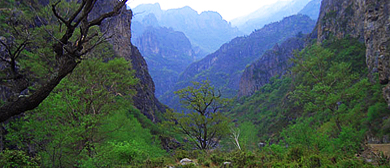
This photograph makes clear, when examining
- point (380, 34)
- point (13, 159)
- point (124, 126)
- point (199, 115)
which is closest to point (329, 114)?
point (380, 34)

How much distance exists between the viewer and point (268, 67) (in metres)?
127

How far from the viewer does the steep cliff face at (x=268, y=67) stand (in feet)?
395

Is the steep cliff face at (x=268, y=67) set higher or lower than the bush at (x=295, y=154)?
higher

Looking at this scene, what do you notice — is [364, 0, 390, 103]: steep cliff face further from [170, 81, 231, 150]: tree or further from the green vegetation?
[170, 81, 231, 150]: tree

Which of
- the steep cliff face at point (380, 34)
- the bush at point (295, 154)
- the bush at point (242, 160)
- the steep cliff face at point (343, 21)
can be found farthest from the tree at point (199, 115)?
the steep cliff face at point (343, 21)

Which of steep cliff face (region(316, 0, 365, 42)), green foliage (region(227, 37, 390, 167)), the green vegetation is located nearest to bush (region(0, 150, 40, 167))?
the green vegetation

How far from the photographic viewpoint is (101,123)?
45.0 feet

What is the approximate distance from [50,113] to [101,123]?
479 cm

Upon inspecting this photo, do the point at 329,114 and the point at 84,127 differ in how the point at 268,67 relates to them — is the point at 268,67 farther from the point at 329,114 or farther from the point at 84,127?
the point at 84,127

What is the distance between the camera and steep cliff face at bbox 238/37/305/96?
4737 inches

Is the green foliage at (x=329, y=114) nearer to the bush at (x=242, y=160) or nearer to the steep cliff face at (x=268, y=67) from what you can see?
the bush at (x=242, y=160)

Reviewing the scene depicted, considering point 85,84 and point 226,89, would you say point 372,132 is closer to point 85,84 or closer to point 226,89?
point 85,84

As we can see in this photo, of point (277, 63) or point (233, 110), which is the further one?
point (277, 63)

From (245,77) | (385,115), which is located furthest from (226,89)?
(385,115)
